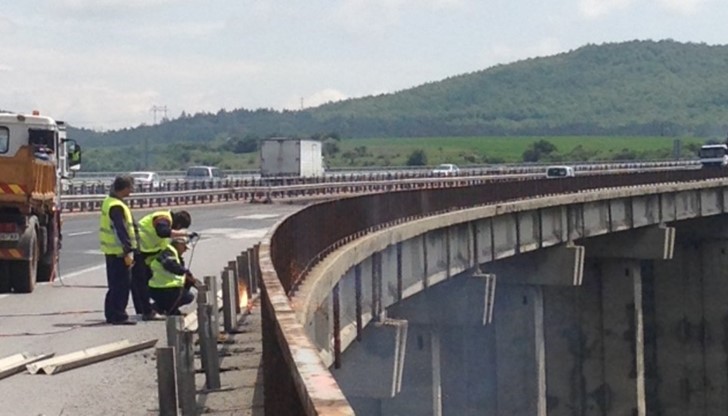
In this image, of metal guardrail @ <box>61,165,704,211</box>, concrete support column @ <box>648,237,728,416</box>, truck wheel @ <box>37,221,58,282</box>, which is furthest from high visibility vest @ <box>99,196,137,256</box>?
concrete support column @ <box>648,237,728,416</box>

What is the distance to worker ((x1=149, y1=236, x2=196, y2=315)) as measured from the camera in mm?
14672

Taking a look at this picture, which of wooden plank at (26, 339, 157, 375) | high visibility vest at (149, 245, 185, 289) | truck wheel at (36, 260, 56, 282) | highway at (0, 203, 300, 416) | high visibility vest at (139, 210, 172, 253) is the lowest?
highway at (0, 203, 300, 416)

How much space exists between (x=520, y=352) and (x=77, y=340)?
22.0 m

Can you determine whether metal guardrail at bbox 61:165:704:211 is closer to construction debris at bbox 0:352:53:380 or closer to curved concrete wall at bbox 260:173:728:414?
curved concrete wall at bbox 260:173:728:414

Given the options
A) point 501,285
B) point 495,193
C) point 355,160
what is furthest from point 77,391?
point 355,160

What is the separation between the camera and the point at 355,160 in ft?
551

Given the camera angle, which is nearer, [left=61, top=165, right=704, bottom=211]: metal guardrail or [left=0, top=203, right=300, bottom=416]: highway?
[left=0, top=203, right=300, bottom=416]: highway

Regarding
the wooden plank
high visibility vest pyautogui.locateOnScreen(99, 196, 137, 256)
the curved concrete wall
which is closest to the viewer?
the curved concrete wall

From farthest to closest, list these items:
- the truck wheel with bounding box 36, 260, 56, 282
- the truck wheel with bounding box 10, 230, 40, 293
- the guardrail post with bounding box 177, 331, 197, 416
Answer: the truck wheel with bounding box 36, 260, 56, 282 < the truck wheel with bounding box 10, 230, 40, 293 < the guardrail post with bounding box 177, 331, 197, 416

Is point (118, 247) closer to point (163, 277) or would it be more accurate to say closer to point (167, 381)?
point (163, 277)

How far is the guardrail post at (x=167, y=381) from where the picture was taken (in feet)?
30.9

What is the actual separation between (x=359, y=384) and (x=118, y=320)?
24.3 feet

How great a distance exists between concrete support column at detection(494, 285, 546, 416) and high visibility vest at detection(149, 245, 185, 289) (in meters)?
19.2

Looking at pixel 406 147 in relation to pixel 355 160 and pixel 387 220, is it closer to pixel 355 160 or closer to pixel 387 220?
pixel 355 160
